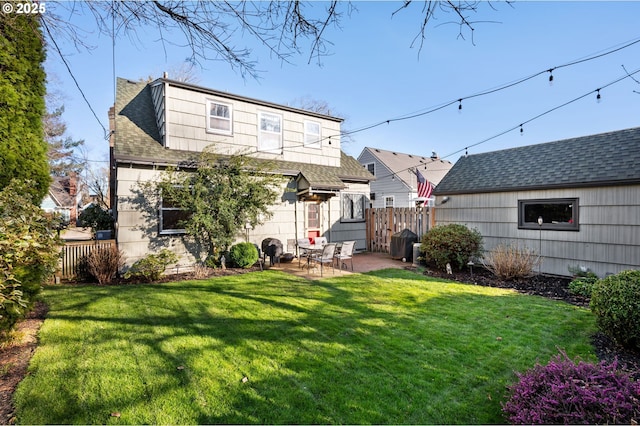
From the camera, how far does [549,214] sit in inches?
339

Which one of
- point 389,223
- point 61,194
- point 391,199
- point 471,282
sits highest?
point 61,194

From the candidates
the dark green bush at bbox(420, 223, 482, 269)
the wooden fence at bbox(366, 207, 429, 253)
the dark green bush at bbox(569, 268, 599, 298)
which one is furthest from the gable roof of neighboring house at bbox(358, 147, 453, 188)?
the dark green bush at bbox(569, 268, 599, 298)

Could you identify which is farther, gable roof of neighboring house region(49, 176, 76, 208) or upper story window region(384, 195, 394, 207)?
gable roof of neighboring house region(49, 176, 76, 208)

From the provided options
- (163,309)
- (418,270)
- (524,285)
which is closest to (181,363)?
(163,309)

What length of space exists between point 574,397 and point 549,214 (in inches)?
312

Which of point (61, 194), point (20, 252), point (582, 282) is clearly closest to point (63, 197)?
point (61, 194)

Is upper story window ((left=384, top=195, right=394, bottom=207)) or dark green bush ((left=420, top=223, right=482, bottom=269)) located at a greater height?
upper story window ((left=384, top=195, right=394, bottom=207))

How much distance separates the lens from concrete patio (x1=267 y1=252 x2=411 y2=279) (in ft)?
28.5

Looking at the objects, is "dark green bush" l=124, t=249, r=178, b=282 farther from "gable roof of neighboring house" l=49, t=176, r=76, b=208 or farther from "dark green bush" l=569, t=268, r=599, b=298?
"gable roof of neighboring house" l=49, t=176, r=76, b=208

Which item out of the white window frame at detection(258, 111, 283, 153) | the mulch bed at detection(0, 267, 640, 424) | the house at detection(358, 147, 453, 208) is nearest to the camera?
the mulch bed at detection(0, 267, 640, 424)

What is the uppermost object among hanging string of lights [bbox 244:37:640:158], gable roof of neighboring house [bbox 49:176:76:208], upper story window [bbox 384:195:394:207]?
hanging string of lights [bbox 244:37:640:158]

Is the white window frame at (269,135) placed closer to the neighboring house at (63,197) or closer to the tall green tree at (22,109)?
the tall green tree at (22,109)

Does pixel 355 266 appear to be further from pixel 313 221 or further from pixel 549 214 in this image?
pixel 549 214

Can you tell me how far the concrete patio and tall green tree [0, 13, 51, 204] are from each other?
6.02 meters
